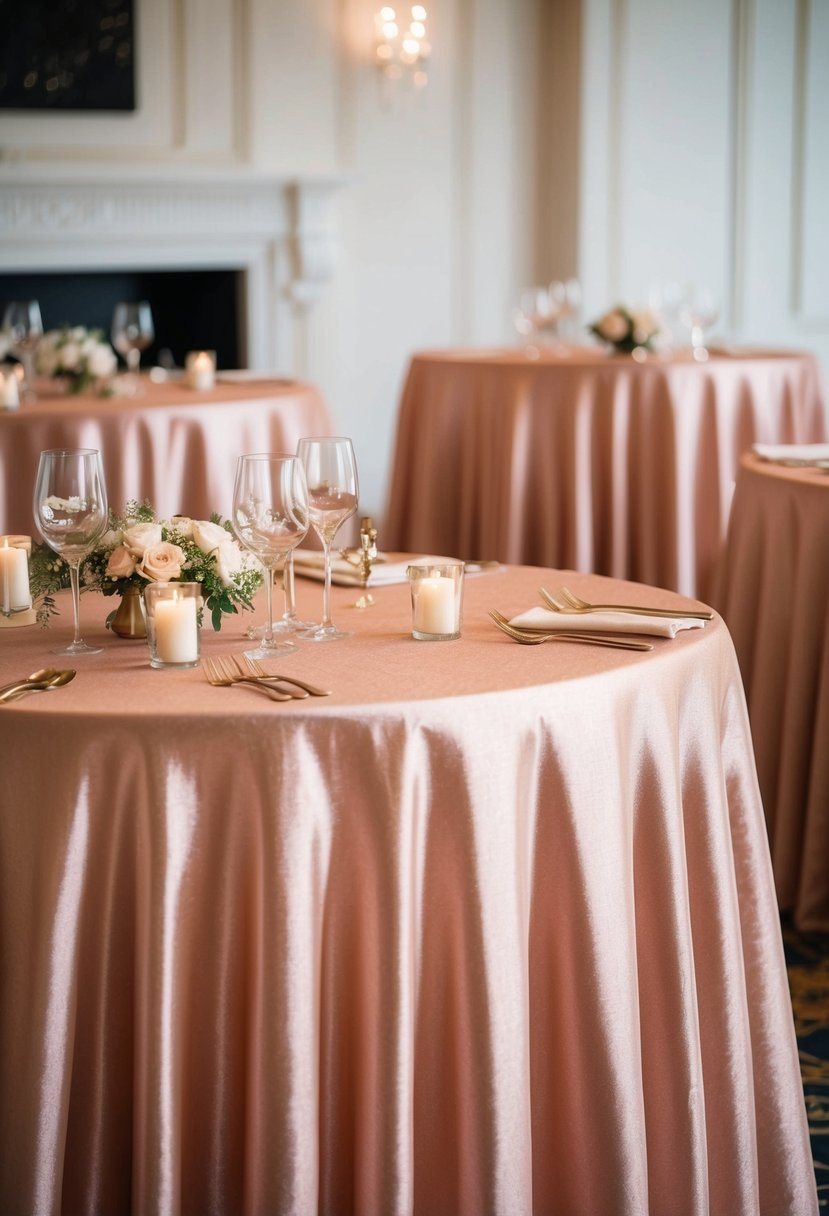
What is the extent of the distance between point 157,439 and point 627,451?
1483mm

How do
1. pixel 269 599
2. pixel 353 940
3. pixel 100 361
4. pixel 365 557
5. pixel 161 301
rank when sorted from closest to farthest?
1. pixel 353 940
2. pixel 269 599
3. pixel 365 557
4. pixel 100 361
5. pixel 161 301

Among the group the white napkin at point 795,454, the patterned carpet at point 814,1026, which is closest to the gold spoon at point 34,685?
the patterned carpet at point 814,1026

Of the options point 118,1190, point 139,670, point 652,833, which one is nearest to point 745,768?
point 652,833

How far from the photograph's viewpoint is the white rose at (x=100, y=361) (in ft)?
13.9

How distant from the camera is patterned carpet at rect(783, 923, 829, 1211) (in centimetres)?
229

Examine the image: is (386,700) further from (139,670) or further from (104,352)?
(104,352)

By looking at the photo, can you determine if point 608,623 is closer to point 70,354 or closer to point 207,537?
point 207,537

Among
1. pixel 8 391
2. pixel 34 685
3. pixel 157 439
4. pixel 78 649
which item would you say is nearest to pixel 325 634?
pixel 78 649

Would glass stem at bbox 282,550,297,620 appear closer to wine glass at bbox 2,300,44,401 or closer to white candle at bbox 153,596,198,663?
white candle at bbox 153,596,198,663

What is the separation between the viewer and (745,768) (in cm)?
194

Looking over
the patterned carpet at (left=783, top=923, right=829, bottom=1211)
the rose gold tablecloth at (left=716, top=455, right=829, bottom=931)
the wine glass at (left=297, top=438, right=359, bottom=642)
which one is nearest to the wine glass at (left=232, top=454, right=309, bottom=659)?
the wine glass at (left=297, top=438, right=359, bottom=642)

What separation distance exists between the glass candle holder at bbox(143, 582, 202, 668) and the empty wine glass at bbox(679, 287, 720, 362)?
11.3 ft

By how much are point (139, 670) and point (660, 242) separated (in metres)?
6.47

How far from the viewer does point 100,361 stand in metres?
4.25
